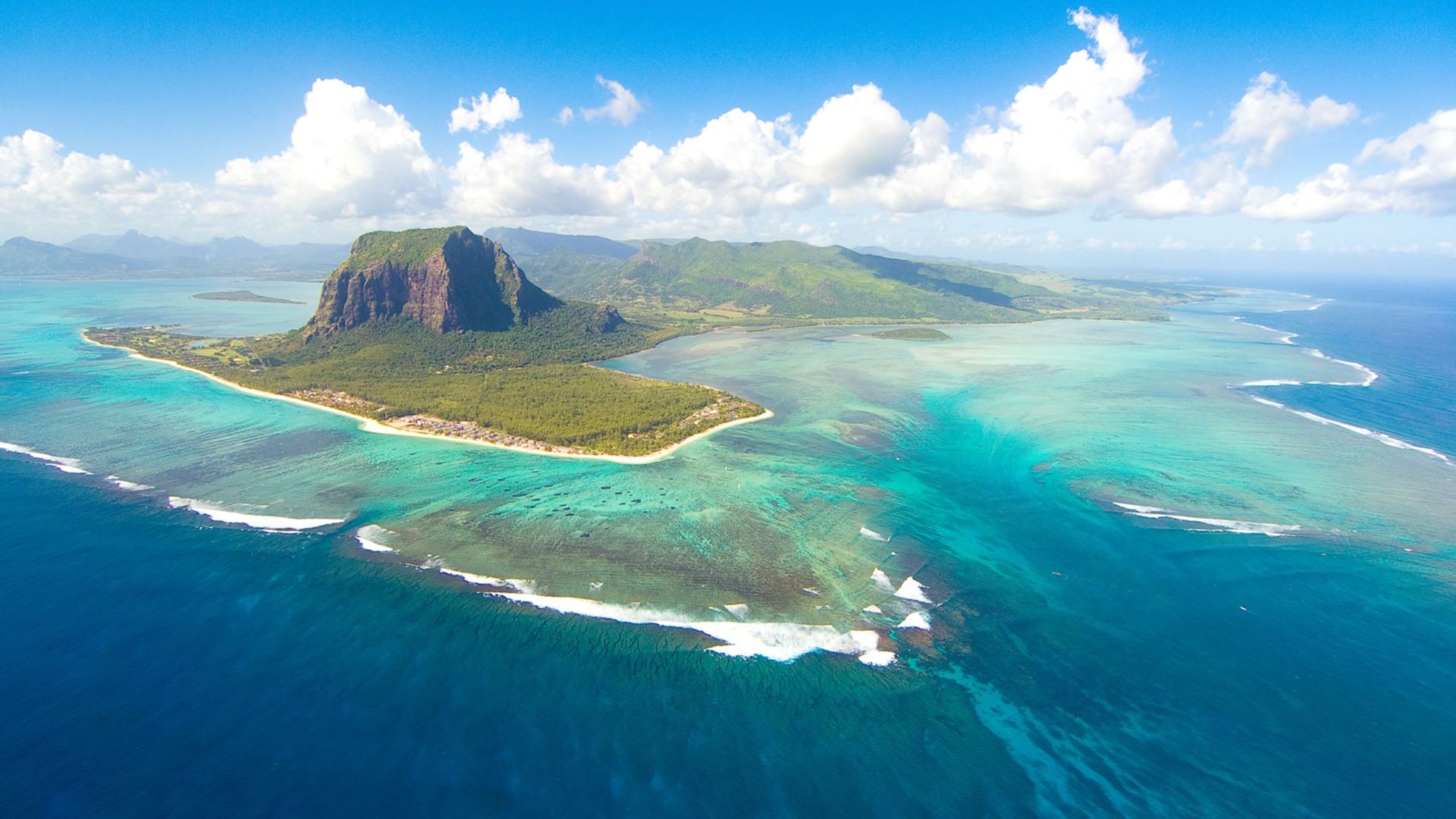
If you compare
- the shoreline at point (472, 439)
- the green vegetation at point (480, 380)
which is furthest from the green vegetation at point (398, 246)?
the shoreline at point (472, 439)

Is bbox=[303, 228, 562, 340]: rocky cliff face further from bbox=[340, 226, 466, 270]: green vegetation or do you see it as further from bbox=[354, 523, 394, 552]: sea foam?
bbox=[354, 523, 394, 552]: sea foam

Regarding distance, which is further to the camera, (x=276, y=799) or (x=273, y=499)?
(x=273, y=499)

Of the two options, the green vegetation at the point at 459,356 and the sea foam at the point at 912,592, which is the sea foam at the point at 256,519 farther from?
the sea foam at the point at 912,592

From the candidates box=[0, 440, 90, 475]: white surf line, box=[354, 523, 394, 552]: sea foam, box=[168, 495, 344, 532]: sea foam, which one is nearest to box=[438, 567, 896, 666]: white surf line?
box=[354, 523, 394, 552]: sea foam

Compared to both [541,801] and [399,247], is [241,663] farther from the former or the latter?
[399,247]

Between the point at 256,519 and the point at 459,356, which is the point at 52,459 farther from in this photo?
the point at 459,356

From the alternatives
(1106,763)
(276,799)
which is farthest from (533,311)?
(1106,763)
